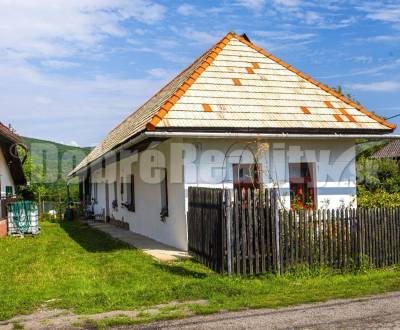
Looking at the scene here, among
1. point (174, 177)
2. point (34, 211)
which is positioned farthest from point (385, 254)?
point (34, 211)

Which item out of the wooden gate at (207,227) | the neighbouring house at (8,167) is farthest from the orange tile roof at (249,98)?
the neighbouring house at (8,167)

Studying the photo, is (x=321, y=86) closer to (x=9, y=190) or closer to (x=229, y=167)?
(x=229, y=167)

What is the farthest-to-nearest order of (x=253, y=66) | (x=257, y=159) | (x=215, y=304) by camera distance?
(x=253, y=66), (x=257, y=159), (x=215, y=304)

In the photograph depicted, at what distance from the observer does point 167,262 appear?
10812 millimetres

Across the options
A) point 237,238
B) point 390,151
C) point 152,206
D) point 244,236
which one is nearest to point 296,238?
point 244,236

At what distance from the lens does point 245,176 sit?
1256 cm

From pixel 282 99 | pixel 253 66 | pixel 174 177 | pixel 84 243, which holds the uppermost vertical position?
pixel 253 66

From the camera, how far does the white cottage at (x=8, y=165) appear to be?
18.6 meters

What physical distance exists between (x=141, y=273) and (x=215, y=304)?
2.78m

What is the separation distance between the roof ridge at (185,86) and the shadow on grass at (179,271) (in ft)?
9.70

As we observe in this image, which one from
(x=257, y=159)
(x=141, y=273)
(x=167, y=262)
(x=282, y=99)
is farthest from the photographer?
(x=282, y=99)

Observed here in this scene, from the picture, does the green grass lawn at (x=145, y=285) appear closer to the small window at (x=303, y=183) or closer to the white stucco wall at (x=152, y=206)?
the white stucco wall at (x=152, y=206)

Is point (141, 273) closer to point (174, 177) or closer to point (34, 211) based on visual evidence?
point (174, 177)

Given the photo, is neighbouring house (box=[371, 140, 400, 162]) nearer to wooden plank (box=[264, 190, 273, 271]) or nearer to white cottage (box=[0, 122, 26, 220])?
white cottage (box=[0, 122, 26, 220])
